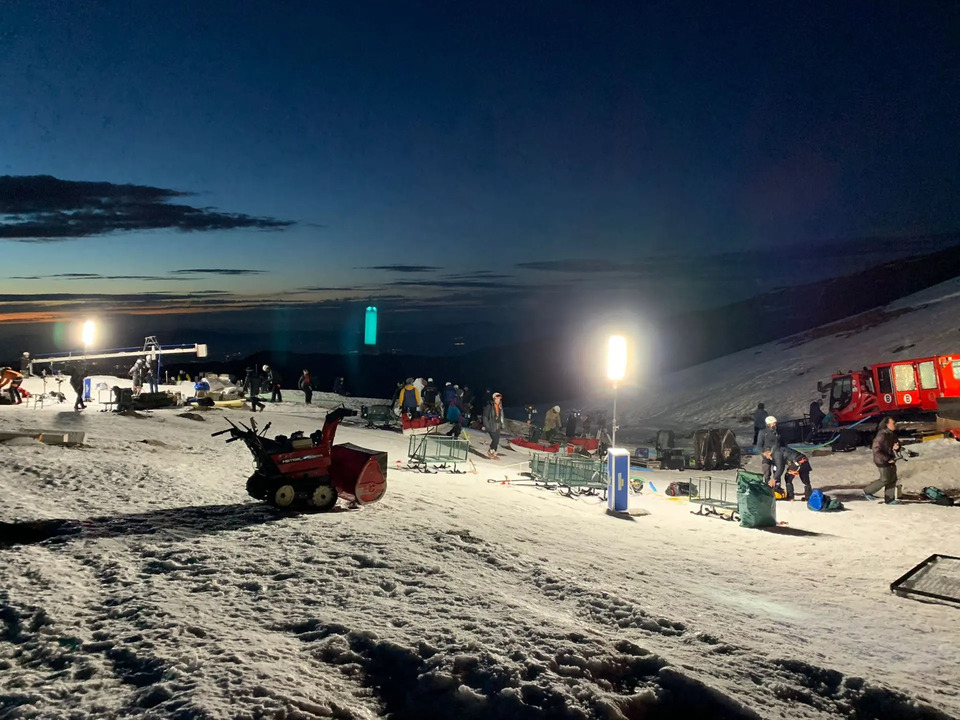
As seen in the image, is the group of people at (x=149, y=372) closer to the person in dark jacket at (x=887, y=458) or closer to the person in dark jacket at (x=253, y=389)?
the person in dark jacket at (x=253, y=389)

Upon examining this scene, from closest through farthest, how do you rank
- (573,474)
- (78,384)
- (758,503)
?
(758,503) → (573,474) → (78,384)

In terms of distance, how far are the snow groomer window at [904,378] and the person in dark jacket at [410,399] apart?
1736cm

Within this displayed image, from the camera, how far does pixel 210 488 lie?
32.4 feet

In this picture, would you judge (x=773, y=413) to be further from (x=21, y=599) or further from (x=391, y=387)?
(x=391, y=387)

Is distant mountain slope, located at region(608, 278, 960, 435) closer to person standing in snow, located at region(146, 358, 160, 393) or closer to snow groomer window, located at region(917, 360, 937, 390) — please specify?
snow groomer window, located at region(917, 360, 937, 390)

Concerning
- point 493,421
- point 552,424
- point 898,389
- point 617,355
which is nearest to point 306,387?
point 552,424

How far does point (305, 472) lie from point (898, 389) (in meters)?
23.1

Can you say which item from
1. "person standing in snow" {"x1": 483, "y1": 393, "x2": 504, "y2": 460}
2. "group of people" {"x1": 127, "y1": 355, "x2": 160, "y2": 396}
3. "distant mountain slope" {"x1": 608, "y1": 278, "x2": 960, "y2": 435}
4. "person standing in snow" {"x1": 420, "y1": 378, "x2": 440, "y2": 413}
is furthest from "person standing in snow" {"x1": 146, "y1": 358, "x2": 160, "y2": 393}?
"distant mountain slope" {"x1": 608, "y1": 278, "x2": 960, "y2": 435}

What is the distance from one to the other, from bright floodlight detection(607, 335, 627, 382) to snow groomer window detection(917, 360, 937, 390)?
614 inches

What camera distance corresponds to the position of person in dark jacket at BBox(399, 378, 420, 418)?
2233cm

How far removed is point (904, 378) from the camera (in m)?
23.5

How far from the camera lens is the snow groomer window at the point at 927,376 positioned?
22.8 meters

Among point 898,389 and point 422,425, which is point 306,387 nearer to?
point 422,425

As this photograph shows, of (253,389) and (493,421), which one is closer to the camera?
(493,421)
